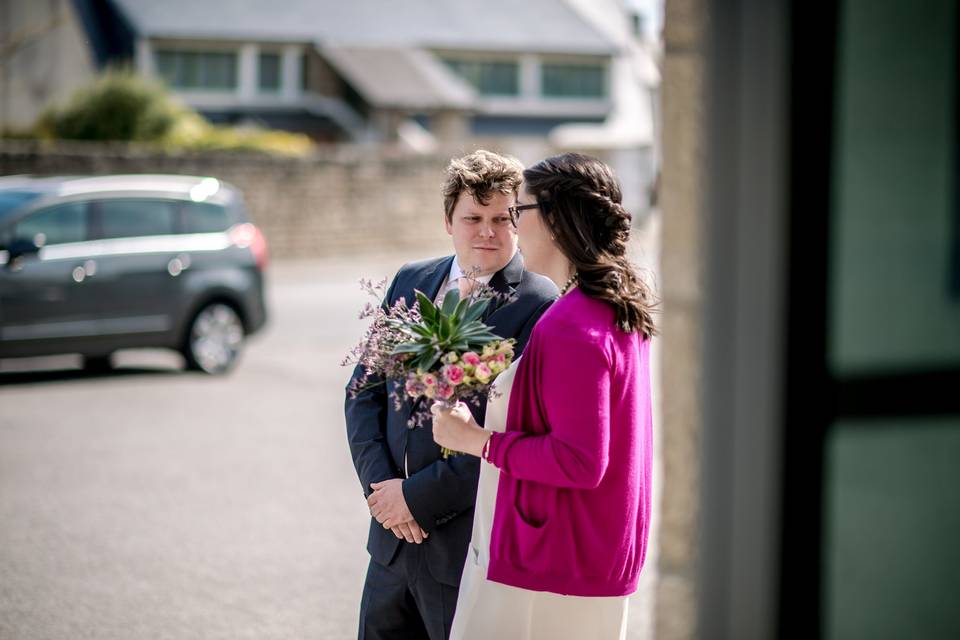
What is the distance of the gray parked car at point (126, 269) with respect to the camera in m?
11.8

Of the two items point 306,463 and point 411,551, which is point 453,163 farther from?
point 306,463

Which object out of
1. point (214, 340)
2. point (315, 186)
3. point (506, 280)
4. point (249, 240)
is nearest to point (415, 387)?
point (506, 280)

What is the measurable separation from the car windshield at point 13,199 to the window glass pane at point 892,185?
10918mm

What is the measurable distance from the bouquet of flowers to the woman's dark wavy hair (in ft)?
0.90

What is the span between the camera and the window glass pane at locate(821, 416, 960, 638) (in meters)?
2.19

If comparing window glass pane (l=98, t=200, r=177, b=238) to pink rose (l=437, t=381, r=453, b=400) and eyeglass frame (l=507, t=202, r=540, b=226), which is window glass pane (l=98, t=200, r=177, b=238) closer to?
eyeglass frame (l=507, t=202, r=540, b=226)

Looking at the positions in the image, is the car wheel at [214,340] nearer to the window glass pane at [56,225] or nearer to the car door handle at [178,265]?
the car door handle at [178,265]

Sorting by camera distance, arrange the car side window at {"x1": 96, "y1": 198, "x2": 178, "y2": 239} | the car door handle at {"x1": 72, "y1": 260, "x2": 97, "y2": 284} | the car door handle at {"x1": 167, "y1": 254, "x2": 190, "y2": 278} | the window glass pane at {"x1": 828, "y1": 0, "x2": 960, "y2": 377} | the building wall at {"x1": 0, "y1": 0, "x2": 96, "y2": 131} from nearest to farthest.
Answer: the window glass pane at {"x1": 828, "y1": 0, "x2": 960, "y2": 377} < the car door handle at {"x1": 72, "y1": 260, "x2": 97, "y2": 284} < the car side window at {"x1": 96, "y1": 198, "x2": 178, "y2": 239} < the car door handle at {"x1": 167, "y1": 254, "x2": 190, "y2": 278} < the building wall at {"x1": 0, "y1": 0, "x2": 96, "y2": 131}

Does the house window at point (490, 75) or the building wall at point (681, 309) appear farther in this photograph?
the house window at point (490, 75)

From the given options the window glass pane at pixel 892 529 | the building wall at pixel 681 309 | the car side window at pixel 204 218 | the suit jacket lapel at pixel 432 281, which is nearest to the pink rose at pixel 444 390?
the building wall at pixel 681 309

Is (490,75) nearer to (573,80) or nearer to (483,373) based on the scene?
(573,80)

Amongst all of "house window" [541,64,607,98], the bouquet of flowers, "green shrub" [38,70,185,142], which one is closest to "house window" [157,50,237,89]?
"house window" [541,64,607,98]

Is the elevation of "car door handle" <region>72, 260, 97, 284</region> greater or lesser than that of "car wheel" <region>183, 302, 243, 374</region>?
greater

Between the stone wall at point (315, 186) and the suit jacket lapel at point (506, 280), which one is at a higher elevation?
the stone wall at point (315, 186)
